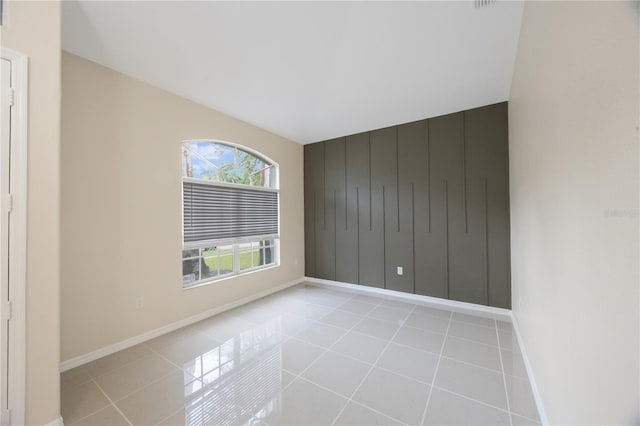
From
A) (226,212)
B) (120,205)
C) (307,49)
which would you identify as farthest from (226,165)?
(307,49)

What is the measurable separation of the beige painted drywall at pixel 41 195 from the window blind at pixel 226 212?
1541mm

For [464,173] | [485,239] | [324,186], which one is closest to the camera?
[485,239]

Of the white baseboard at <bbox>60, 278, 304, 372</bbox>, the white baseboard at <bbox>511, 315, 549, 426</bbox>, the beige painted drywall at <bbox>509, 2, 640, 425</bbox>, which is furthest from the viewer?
the white baseboard at <bbox>60, 278, 304, 372</bbox>

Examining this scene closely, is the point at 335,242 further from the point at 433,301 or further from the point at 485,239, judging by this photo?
the point at 485,239

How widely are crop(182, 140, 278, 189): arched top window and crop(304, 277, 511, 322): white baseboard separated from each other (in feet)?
7.76

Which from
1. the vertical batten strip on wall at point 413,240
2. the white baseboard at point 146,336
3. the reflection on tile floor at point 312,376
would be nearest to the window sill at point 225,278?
the white baseboard at point 146,336

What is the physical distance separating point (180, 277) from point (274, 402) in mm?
1943

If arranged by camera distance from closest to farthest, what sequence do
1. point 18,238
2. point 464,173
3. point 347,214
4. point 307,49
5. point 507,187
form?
point 18,238
point 307,49
point 507,187
point 464,173
point 347,214

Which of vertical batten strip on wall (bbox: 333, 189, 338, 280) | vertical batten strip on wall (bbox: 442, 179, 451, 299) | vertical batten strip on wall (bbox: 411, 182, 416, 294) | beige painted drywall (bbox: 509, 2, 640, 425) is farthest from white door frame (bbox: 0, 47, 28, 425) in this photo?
vertical batten strip on wall (bbox: 442, 179, 451, 299)

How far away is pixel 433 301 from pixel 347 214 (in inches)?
77.8

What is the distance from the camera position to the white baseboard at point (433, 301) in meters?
3.20

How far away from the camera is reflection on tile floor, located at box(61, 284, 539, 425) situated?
162 cm

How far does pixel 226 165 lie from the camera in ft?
11.9

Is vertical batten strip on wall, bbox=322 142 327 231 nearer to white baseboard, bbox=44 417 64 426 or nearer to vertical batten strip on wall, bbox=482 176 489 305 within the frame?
vertical batten strip on wall, bbox=482 176 489 305
